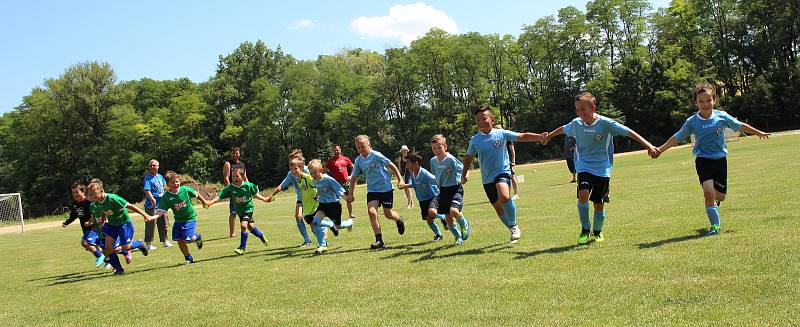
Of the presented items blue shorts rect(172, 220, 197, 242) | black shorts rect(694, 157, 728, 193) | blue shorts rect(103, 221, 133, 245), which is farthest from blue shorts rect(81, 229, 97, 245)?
black shorts rect(694, 157, 728, 193)

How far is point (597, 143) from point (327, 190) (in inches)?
197

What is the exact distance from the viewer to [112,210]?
11102 millimetres

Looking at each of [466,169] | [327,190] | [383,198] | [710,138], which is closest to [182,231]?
[327,190]

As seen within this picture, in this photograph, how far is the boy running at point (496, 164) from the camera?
30.0ft

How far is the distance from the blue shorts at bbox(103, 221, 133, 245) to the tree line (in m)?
57.7

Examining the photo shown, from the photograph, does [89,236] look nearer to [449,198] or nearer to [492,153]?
[449,198]

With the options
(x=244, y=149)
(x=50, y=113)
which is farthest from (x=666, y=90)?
(x=50, y=113)

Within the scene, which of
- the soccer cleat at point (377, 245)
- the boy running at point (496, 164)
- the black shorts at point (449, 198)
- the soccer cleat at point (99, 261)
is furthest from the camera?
the soccer cleat at point (99, 261)

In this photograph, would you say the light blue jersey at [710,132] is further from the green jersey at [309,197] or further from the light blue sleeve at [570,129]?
the green jersey at [309,197]

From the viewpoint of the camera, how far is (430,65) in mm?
76062

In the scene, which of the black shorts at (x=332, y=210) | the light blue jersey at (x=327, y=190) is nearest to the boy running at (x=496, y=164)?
the light blue jersey at (x=327, y=190)

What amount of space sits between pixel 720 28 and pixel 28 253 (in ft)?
233

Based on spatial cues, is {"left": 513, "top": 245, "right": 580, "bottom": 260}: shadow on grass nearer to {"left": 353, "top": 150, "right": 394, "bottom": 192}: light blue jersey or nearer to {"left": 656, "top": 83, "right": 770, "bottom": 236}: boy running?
{"left": 656, "top": 83, "right": 770, "bottom": 236}: boy running

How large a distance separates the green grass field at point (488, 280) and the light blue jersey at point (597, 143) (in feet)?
3.43
